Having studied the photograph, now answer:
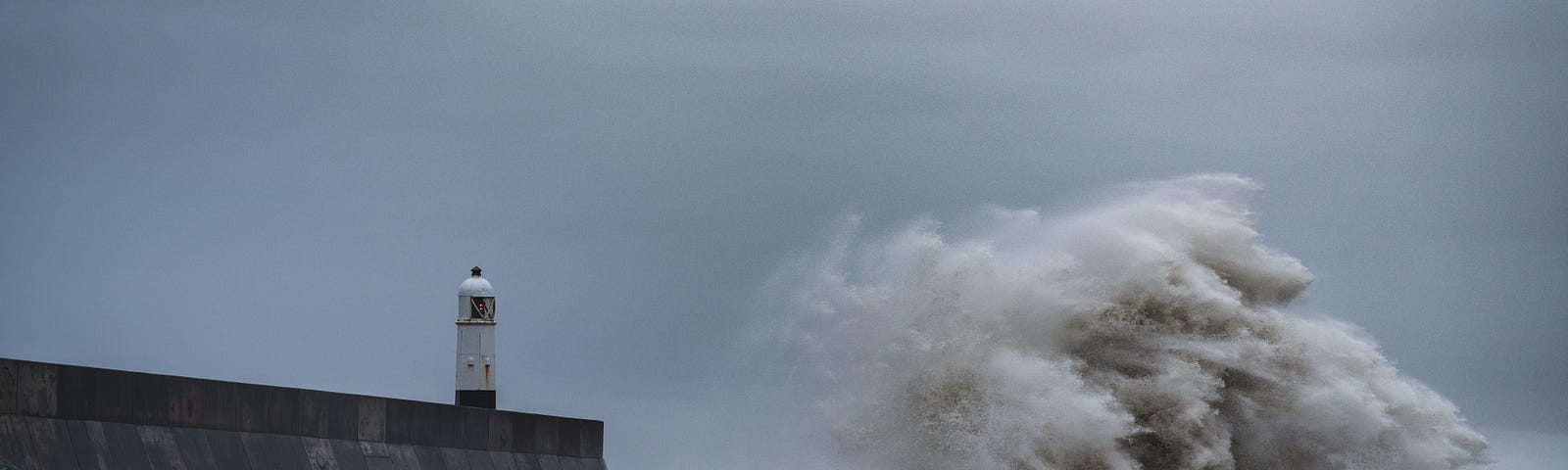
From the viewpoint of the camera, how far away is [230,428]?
15.8 meters

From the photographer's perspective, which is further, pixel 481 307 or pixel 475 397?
pixel 481 307

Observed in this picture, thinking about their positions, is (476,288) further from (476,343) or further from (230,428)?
(230,428)

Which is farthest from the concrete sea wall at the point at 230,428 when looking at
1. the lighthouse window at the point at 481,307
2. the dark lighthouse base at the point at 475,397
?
the lighthouse window at the point at 481,307

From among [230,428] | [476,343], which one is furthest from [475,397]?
[230,428]

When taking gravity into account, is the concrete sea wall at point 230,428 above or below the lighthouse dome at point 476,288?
below

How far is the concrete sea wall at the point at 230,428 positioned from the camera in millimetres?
13852

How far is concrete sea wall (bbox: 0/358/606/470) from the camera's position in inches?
545

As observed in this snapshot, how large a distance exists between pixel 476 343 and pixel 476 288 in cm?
75

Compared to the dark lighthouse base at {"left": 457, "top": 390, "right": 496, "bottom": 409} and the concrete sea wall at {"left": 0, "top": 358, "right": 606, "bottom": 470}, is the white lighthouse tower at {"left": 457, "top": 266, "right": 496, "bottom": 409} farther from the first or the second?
the concrete sea wall at {"left": 0, "top": 358, "right": 606, "bottom": 470}

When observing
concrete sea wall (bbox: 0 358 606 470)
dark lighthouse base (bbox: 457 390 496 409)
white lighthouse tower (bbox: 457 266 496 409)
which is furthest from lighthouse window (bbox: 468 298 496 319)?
concrete sea wall (bbox: 0 358 606 470)

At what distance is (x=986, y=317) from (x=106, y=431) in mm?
21042

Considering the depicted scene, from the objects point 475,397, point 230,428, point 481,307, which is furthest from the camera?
point 481,307

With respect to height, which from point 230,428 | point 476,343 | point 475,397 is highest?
point 476,343

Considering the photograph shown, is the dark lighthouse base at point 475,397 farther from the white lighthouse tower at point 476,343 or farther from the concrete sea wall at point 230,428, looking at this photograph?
the concrete sea wall at point 230,428
